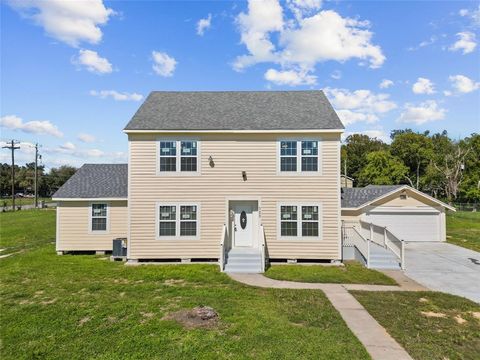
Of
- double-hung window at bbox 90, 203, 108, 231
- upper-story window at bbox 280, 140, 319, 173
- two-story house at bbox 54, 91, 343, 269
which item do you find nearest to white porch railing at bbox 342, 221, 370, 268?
two-story house at bbox 54, 91, 343, 269

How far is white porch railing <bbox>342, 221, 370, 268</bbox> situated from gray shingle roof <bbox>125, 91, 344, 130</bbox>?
5.08 meters

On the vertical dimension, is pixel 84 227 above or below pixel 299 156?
below

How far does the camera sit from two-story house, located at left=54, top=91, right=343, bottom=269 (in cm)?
1257

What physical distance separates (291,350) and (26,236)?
20.9 m

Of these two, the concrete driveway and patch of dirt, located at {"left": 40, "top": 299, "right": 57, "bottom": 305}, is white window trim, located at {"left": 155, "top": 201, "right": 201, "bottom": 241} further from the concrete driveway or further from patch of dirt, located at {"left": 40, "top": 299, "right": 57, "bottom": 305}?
the concrete driveway

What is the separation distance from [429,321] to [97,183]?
1442 cm

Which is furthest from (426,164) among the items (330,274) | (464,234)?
(330,274)

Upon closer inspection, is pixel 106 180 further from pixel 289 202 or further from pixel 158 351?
pixel 158 351

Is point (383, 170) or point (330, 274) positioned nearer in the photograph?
point (330, 274)

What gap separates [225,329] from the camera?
634 centimetres

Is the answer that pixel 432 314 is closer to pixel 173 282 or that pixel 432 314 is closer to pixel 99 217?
pixel 173 282

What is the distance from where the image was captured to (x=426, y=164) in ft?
184

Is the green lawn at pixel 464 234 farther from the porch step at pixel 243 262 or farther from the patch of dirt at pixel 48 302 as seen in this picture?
the patch of dirt at pixel 48 302

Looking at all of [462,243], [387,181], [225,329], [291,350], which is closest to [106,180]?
[225,329]
